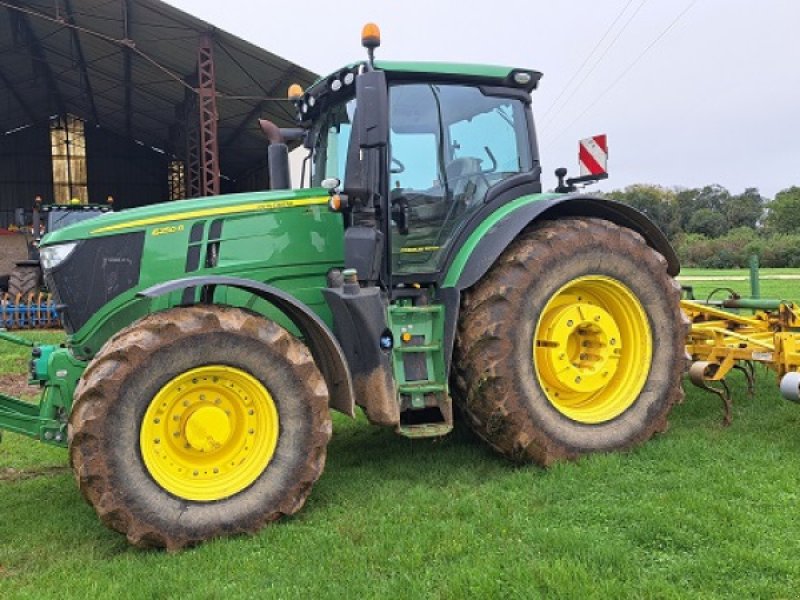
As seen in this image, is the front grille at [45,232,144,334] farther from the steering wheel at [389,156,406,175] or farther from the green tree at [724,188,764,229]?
the green tree at [724,188,764,229]

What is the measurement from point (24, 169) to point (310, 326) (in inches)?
1446

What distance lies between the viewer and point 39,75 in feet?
84.2

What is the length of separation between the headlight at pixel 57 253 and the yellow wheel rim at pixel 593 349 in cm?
290

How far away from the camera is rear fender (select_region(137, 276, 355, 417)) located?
3877 mm

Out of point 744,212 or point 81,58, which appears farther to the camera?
point 744,212

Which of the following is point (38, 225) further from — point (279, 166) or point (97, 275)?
point (97, 275)

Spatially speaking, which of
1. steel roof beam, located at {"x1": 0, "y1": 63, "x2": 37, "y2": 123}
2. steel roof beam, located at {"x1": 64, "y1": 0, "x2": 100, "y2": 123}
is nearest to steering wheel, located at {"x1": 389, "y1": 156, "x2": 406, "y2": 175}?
steel roof beam, located at {"x1": 64, "y1": 0, "x2": 100, "y2": 123}

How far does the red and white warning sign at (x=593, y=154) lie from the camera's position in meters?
6.37

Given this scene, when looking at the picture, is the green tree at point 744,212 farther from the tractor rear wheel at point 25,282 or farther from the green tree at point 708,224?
the tractor rear wheel at point 25,282

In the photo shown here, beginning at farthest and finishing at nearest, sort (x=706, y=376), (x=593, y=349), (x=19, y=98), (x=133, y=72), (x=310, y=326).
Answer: (x=19, y=98)
(x=133, y=72)
(x=706, y=376)
(x=593, y=349)
(x=310, y=326)

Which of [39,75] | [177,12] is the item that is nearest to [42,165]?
[39,75]

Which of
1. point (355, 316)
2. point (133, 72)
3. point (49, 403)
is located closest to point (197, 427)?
point (49, 403)

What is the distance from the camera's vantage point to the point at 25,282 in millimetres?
15680

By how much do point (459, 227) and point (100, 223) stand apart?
223 cm
